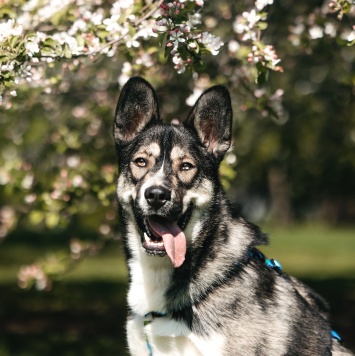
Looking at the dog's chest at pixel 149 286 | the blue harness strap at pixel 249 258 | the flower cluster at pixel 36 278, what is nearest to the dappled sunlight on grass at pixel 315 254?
the flower cluster at pixel 36 278

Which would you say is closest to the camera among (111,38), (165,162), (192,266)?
(165,162)

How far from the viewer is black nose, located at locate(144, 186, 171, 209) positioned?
15.9 feet

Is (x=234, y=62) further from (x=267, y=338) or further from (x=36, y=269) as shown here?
(x=267, y=338)

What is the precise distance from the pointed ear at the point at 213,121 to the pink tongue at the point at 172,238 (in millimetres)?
709

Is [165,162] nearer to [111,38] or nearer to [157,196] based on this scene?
[157,196]

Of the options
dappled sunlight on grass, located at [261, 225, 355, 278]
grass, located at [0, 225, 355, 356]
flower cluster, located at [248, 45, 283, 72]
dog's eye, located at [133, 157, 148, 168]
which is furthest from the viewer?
dappled sunlight on grass, located at [261, 225, 355, 278]

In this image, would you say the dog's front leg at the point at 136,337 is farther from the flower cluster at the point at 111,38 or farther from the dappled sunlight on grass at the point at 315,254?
the dappled sunlight on grass at the point at 315,254

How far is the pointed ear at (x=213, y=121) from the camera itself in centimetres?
542

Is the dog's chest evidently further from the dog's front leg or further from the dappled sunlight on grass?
the dappled sunlight on grass

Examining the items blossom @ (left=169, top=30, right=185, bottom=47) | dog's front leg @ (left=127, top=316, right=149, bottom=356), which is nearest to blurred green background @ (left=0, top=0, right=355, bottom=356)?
dog's front leg @ (left=127, top=316, right=149, bottom=356)

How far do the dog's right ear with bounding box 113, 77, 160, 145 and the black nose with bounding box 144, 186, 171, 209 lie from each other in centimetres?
85

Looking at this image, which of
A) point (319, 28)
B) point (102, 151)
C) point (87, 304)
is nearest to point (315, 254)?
point (87, 304)

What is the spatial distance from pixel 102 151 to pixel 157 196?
14.1ft

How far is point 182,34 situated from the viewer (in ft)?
17.1
